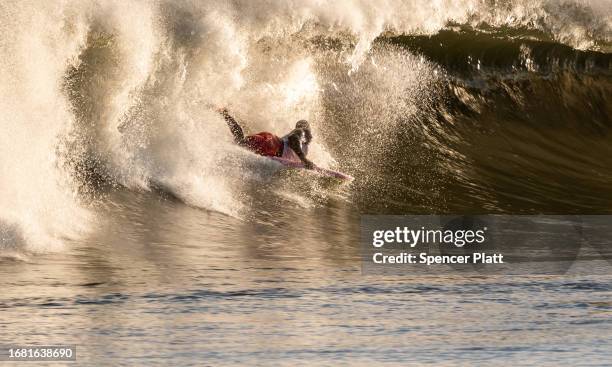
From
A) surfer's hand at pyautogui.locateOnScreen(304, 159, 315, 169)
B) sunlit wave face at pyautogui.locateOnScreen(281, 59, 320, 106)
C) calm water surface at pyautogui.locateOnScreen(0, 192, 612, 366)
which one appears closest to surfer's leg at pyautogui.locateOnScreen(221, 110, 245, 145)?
surfer's hand at pyautogui.locateOnScreen(304, 159, 315, 169)

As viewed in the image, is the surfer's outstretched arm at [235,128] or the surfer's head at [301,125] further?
the surfer's head at [301,125]

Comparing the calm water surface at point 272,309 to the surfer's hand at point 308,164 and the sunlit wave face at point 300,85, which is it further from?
the sunlit wave face at point 300,85

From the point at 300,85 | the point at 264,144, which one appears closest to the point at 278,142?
the point at 264,144

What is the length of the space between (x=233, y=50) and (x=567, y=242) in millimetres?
5481

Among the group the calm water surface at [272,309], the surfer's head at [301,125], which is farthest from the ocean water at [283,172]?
the surfer's head at [301,125]

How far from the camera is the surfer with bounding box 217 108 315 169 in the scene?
14062 mm

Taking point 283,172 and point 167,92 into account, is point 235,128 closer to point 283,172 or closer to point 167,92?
point 283,172

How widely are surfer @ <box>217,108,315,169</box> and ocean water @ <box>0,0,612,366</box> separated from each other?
12cm

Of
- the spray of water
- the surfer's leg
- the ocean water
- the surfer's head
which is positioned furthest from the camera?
the surfer's head

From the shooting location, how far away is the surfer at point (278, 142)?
46.1 feet

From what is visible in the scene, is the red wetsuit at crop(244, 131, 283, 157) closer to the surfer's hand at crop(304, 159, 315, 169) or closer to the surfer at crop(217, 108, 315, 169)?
the surfer at crop(217, 108, 315, 169)

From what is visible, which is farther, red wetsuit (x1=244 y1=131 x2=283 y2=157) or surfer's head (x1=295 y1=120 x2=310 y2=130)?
surfer's head (x1=295 y1=120 x2=310 y2=130)

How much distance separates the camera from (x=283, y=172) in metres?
14.2

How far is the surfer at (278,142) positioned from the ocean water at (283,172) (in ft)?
0.41
